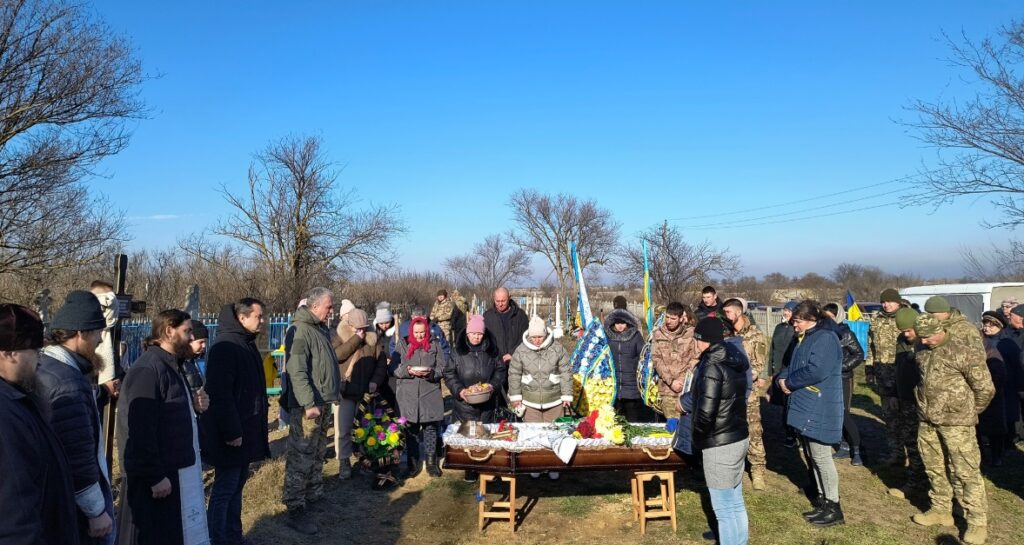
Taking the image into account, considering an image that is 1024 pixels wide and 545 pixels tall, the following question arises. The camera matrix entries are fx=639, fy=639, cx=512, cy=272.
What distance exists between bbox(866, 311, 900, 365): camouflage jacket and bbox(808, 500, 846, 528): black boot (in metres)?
2.82

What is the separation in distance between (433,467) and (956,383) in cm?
506

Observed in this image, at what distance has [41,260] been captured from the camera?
10.7 m

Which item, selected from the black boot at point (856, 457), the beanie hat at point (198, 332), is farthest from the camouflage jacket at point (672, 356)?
the beanie hat at point (198, 332)

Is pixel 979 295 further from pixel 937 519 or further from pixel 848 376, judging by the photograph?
pixel 937 519

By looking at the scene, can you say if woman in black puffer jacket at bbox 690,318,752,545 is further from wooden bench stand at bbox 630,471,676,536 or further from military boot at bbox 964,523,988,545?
military boot at bbox 964,523,988,545

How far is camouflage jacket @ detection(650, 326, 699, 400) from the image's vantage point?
6.49m

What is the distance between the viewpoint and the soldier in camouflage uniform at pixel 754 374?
6.53 m

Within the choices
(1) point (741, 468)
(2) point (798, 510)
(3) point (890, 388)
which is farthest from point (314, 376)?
(3) point (890, 388)

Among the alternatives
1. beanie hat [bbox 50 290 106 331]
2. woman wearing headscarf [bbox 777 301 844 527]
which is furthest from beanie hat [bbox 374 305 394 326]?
woman wearing headscarf [bbox 777 301 844 527]

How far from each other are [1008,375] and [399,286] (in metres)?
30.6

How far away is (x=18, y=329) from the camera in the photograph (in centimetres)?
234

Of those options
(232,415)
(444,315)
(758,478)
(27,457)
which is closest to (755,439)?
(758,478)

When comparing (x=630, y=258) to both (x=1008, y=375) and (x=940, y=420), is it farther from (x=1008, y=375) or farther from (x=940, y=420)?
(x=940, y=420)

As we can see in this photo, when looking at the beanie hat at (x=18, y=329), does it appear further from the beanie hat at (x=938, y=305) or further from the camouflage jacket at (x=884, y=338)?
the camouflage jacket at (x=884, y=338)
